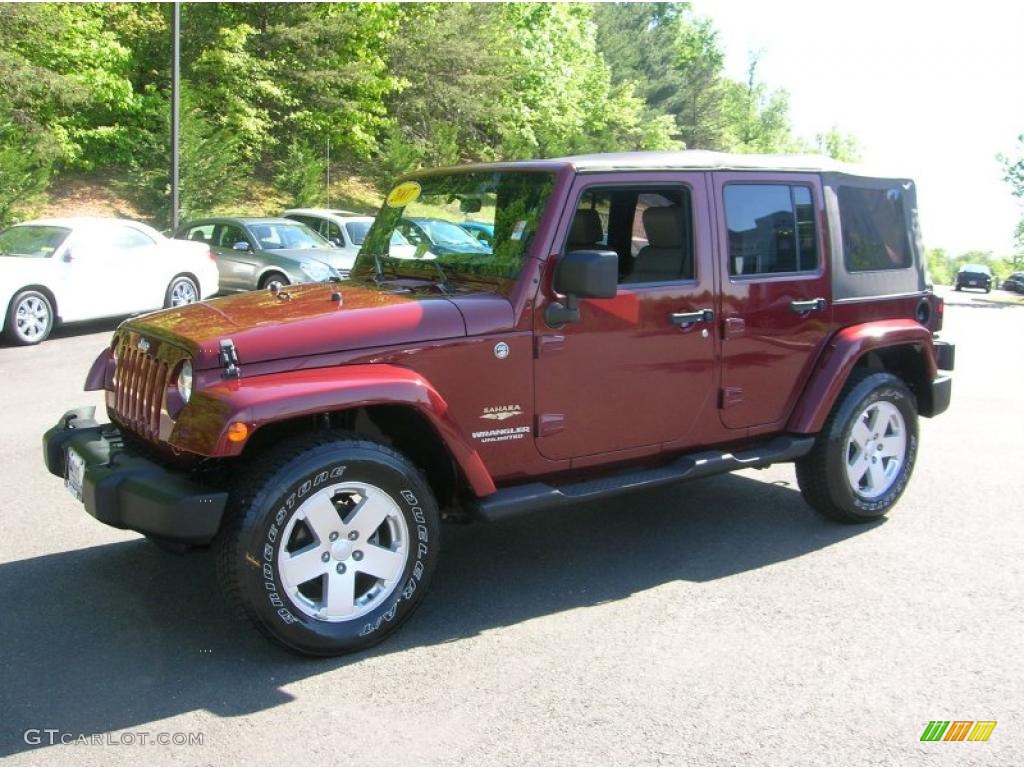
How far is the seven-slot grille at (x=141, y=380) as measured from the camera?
3994mm

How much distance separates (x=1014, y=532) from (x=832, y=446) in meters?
1.19

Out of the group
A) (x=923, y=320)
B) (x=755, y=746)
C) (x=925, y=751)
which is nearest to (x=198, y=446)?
(x=755, y=746)

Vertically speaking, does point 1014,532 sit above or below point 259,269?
below

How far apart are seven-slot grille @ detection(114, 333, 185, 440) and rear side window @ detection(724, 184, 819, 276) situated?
2.69 metres

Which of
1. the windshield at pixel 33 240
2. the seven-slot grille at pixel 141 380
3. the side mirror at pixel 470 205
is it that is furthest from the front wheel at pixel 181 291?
the seven-slot grille at pixel 141 380

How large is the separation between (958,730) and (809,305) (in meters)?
2.41

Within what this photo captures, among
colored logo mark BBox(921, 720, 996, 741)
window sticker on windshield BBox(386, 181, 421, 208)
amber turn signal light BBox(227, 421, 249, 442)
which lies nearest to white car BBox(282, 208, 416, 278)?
window sticker on windshield BBox(386, 181, 421, 208)

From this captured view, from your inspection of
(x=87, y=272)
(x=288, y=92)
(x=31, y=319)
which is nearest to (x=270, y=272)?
→ (x=87, y=272)

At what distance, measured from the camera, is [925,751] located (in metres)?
3.33

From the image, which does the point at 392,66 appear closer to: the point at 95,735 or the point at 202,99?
the point at 202,99

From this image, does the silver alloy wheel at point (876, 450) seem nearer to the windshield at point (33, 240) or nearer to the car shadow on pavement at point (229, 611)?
the car shadow on pavement at point (229, 611)

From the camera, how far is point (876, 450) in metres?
5.68

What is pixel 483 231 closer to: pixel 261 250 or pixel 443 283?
pixel 443 283

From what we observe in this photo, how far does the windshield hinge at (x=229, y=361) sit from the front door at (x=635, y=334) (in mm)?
1281
